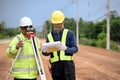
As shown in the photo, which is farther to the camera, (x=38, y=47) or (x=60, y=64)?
(x=60, y=64)

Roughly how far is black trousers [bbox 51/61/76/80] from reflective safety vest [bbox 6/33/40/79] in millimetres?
451

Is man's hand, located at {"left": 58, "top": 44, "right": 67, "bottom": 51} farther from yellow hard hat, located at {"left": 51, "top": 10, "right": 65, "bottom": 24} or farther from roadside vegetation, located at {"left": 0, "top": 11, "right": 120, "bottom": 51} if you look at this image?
roadside vegetation, located at {"left": 0, "top": 11, "right": 120, "bottom": 51}

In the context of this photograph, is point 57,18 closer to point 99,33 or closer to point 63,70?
point 63,70

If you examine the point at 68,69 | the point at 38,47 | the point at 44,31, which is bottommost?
the point at 44,31

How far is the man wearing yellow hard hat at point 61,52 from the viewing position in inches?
263

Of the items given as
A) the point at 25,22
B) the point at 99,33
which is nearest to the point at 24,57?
the point at 25,22

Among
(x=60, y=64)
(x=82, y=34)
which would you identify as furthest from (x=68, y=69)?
(x=82, y=34)

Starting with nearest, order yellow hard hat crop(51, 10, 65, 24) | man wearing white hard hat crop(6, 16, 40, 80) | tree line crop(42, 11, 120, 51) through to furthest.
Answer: man wearing white hard hat crop(6, 16, 40, 80) → yellow hard hat crop(51, 10, 65, 24) → tree line crop(42, 11, 120, 51)

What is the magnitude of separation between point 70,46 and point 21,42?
3.10 ft

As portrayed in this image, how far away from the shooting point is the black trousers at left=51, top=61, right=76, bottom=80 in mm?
6719

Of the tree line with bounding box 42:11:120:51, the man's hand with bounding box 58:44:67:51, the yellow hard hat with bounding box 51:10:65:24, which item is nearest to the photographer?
the man's hand with bounding box 58:44:67:51

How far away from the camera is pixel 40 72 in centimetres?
596

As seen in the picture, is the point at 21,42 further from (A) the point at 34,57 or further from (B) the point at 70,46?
(B) the point at 70,46

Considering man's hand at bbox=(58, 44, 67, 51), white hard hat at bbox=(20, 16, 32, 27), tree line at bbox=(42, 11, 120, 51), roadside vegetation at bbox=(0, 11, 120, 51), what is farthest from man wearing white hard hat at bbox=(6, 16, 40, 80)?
tree line at bbox=(42, 11, 120, 51)
